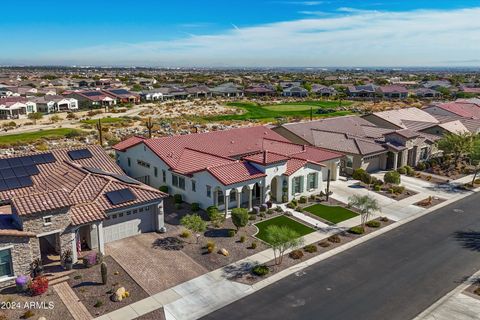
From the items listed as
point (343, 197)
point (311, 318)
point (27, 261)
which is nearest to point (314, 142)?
point (343, 197)

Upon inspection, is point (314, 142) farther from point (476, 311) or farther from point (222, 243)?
point (476, 311)

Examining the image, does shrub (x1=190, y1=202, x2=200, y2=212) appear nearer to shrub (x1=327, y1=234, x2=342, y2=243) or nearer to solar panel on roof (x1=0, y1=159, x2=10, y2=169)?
shrub (x1=327, y1=234, x2=342, y2=243)

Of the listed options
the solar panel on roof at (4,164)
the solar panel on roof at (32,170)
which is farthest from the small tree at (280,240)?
the solar panel on roof at (4,164)

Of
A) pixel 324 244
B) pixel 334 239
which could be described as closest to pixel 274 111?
pixel 334 239

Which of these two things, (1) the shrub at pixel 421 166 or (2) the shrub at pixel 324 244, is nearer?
(2) the shrub at pixel 324 244

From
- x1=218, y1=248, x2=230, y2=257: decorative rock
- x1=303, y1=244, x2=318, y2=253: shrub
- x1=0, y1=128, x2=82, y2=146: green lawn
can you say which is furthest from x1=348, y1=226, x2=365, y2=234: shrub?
x1=0, y1=128, x2=82, y2=146: green lawn

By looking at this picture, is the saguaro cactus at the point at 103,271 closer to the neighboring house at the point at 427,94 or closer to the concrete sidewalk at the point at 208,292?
the concrete sidewalk at the point at 208,292
